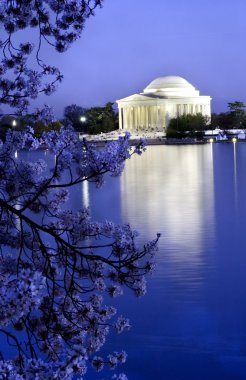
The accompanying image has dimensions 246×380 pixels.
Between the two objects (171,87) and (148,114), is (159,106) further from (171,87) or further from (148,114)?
(171,87)

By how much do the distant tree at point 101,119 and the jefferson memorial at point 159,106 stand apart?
9.53 feet

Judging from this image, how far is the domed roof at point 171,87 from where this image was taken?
123594 mm

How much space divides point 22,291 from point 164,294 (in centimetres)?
604

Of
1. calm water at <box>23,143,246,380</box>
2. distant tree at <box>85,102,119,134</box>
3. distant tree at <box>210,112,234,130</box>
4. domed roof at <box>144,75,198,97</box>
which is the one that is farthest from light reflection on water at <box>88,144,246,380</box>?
domed roof at <box>144,75,198,97</box>

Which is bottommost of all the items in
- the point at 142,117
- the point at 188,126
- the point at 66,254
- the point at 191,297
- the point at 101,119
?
the point at 191,297

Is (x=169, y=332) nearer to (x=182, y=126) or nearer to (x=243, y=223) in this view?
(x=243, y=223)

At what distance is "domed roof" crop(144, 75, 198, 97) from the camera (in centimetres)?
12359

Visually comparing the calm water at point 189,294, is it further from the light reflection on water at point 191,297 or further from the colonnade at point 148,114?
the colonnade at point 148,114

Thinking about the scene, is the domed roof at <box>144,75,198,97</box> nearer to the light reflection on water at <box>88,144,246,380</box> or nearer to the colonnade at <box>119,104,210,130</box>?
A: the colonnade at <box>119,104,210,130</box>

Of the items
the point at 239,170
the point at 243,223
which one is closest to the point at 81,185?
the point at 239,170

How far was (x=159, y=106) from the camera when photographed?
4724 inches

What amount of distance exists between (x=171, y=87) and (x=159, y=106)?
263 inches

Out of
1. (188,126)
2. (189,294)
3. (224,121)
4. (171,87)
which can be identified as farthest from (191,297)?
(171,87)

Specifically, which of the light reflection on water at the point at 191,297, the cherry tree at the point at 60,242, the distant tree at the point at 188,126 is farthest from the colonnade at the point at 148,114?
the cherry tree at the point at 60,242
